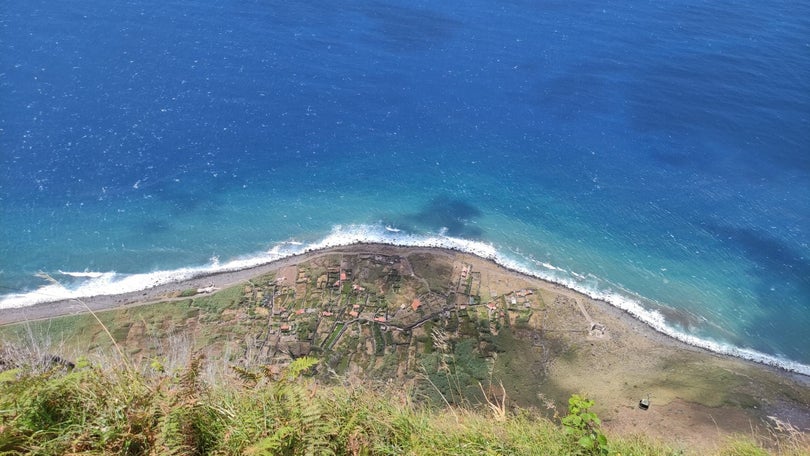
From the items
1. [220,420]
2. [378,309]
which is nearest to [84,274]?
[378,309]

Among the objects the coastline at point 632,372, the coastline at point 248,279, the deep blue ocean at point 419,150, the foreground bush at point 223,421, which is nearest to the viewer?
the foreground bush at point 223,421

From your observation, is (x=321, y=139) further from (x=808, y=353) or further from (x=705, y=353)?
(x=808, y=353)

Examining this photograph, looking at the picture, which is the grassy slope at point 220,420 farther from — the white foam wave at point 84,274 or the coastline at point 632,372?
the white foam wave at point 84,274

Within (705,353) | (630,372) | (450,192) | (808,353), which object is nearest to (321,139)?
(450,192)

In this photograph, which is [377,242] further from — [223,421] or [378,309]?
[223,421]

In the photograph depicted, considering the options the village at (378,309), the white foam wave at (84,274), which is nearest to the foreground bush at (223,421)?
the village at (378,309)

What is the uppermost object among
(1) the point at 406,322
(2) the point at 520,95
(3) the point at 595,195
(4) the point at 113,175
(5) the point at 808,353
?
(2) the point at 520,95

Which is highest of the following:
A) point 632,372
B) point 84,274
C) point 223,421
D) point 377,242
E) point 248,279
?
point 223,421
